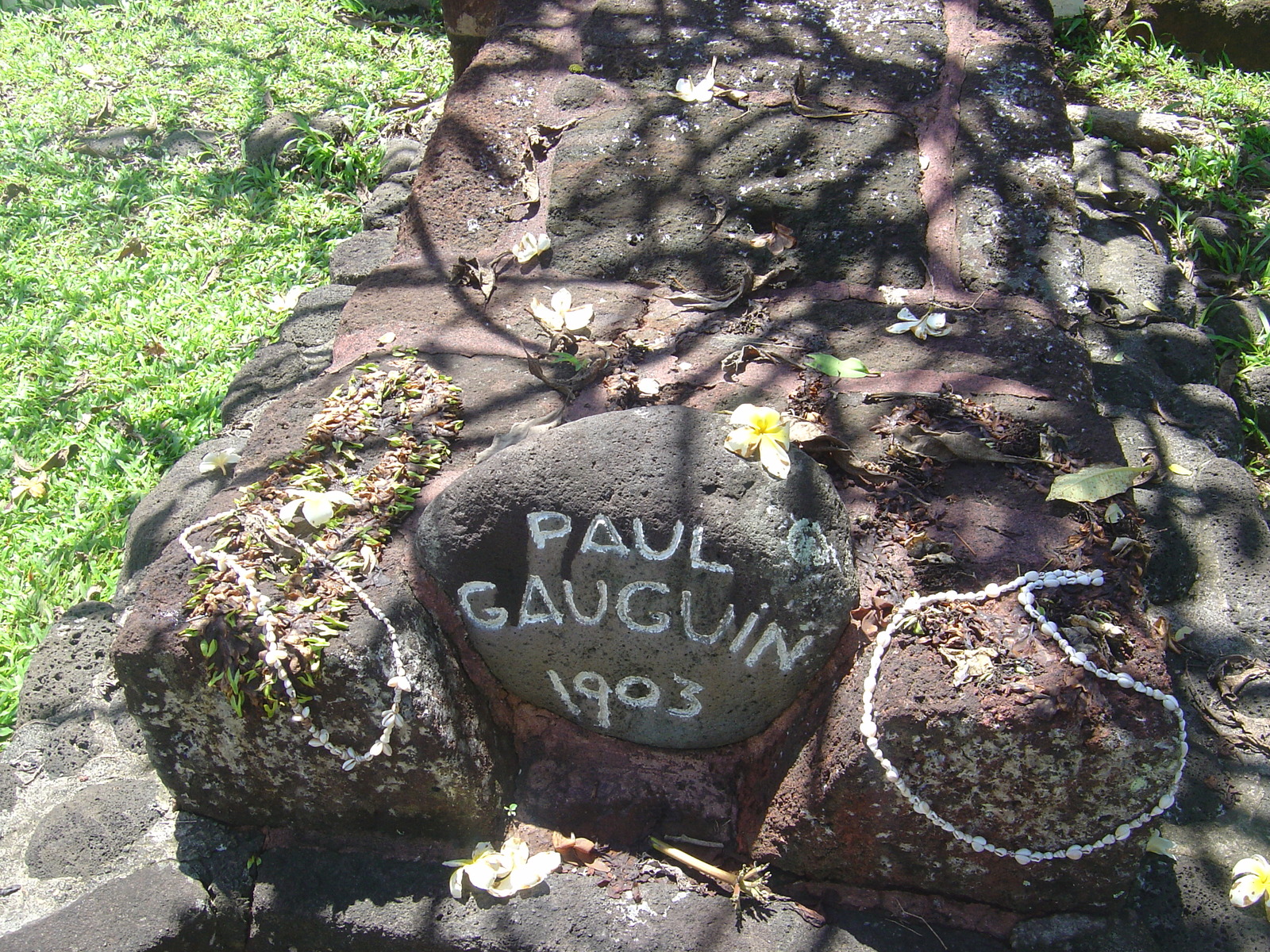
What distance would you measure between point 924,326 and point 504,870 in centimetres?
145

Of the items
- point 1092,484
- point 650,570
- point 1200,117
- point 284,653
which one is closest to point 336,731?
point 284,653

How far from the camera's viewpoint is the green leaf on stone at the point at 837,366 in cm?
221

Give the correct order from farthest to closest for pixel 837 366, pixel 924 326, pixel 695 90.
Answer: pixel 695 90 < pixel 924 326 < pixel 837 366

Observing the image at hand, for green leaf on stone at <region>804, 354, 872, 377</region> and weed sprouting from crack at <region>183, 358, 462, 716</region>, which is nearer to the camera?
weed sprouting from crack at <region>183, 358, 462, 716</region>

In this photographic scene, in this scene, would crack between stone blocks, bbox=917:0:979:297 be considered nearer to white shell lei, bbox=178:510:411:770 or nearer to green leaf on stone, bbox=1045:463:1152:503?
green leaf on stone, bbox=1045:463:1152:503

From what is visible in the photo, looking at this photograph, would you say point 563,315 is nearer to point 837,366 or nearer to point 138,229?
point 837,366

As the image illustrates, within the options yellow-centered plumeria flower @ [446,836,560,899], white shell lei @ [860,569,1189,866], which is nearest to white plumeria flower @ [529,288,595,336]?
white shell lei @ [860,569,1189,866]

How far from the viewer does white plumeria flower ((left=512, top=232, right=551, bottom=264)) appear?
2.59 meters

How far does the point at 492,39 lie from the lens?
10.5 feet

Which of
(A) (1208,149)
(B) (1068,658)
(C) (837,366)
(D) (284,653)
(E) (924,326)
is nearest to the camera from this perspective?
(B) (1068,658)

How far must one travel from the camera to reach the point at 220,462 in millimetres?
2703

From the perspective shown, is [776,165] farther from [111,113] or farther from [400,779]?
[111,113]

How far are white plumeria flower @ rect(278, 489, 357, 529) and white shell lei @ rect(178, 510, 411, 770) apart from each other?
0.04 metres

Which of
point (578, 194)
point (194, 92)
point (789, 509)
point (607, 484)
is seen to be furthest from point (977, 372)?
point (194, 92)
